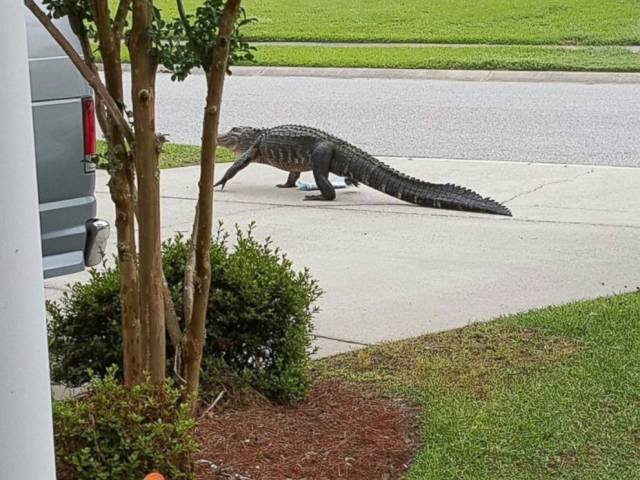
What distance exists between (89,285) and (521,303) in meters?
2.57

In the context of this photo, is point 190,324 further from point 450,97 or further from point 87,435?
point 450,97

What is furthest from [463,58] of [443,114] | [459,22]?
[459,22]

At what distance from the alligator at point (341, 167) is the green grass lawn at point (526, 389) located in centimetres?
253

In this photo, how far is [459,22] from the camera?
858 inches

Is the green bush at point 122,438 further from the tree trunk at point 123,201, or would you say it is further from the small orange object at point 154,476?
the tree trunk at point 123,201

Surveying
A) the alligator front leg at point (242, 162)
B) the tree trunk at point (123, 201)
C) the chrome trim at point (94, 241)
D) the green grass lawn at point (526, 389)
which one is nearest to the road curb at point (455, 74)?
the alligator front leg at point (242, 162)

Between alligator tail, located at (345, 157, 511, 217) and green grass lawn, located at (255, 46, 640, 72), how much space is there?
8585 millimetres

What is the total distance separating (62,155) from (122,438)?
7.03 ft

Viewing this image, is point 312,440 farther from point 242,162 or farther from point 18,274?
point 242,162

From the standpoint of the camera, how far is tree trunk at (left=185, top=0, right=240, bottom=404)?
367 centimetres

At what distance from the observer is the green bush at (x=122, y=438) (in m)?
3.32

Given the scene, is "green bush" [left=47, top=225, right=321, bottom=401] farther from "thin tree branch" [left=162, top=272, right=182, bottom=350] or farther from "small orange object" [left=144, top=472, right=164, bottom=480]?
"small orange object" [left=144, top=472, right=164, bottom=480]

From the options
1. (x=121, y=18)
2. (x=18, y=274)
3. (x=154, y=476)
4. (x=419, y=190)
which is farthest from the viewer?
(x=419, y=190)

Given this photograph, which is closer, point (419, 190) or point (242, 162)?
point (419, 190)
